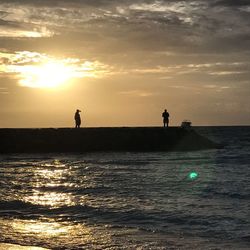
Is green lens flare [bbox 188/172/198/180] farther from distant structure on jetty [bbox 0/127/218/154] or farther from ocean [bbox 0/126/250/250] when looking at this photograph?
distant structure on jetty [bbox 0/127/218/154]

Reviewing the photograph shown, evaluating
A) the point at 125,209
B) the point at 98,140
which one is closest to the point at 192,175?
the point at 125,209

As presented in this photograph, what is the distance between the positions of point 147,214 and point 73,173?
12691mm

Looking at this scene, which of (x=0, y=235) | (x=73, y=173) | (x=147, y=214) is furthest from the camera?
(x=73, y=173)

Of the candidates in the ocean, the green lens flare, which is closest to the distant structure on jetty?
the ocean

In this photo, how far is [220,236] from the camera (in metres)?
12.6

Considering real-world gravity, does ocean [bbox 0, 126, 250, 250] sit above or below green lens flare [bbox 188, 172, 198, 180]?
below

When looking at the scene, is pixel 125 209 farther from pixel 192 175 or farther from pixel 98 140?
pixel 98 140

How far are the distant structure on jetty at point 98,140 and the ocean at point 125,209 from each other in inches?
712

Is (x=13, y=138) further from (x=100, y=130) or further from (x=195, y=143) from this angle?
(x=195, y=143)

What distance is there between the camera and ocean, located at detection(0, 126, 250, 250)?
39.8ft

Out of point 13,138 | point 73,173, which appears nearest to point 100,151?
point 13,138

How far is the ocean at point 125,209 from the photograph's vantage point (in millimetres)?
12125

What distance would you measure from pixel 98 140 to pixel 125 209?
3278cm

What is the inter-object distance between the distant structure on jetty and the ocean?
18.1 m
